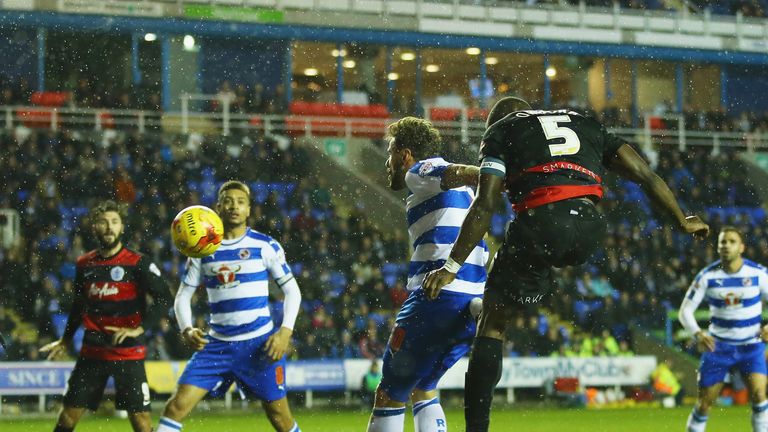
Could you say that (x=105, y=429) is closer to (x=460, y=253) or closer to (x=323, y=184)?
(x=460, y=253)

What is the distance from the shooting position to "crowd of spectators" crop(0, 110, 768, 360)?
62.5 feet

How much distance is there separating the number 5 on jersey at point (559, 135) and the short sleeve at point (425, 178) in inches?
29.2

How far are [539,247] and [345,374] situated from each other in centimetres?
1272

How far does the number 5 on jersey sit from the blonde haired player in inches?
108

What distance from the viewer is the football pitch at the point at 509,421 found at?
46.2 ft

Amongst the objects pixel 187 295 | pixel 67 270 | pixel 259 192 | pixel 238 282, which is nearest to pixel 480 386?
pixel 238 282

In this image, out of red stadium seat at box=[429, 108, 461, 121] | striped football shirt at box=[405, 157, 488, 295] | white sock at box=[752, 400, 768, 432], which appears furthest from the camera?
red stadium seat at box=[429, 108, 461, 121]

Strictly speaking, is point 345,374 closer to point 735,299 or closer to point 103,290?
point 735,299

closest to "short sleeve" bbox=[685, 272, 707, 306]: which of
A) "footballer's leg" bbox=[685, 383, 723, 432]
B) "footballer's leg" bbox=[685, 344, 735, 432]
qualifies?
"footballer's leg" bbox=[685, 344, 735, 432]

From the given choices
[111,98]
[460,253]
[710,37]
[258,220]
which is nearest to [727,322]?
[460,253]

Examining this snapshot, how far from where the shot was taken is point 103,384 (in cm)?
895

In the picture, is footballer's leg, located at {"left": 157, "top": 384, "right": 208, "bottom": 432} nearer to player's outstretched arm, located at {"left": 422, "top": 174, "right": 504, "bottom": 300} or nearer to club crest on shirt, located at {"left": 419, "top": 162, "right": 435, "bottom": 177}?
club crest on shirt, located at {"left": 419, "top": 162, "right": 435, "bottom": 177}

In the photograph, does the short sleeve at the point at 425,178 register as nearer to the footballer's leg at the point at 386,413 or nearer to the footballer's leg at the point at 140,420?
the footballer's leg at the point at 386,413

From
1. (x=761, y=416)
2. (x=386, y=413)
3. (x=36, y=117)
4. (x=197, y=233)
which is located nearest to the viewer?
(x=386, y=413)
